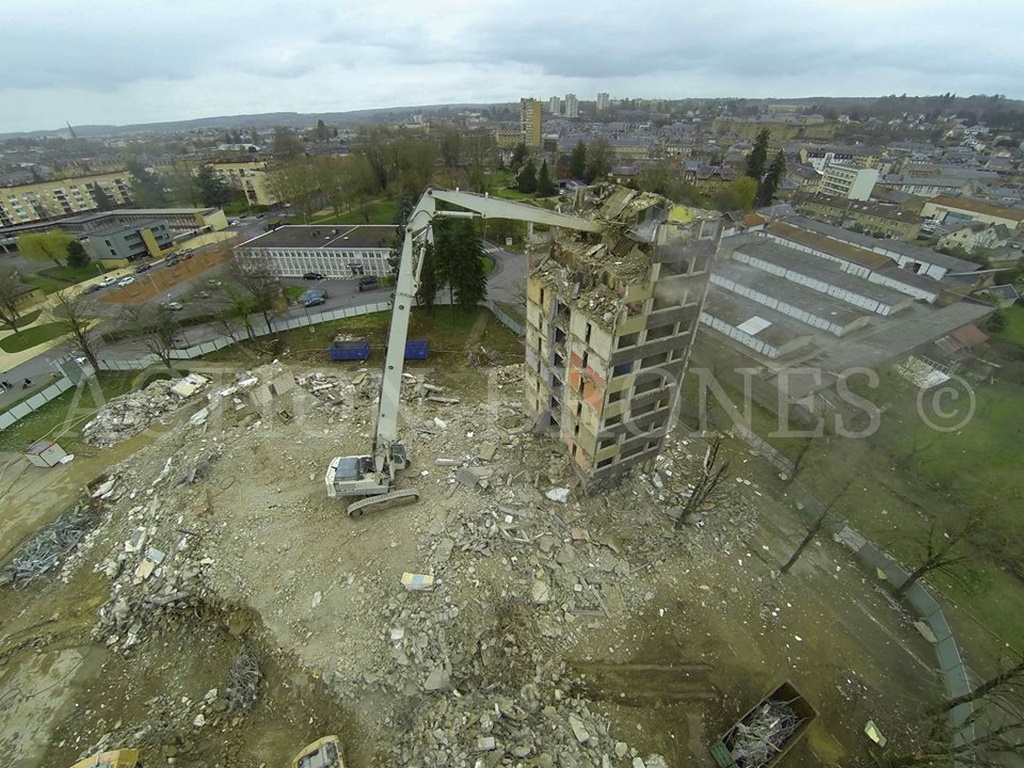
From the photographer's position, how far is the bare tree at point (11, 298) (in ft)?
135

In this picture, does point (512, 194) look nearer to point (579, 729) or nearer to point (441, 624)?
point (441, 624)

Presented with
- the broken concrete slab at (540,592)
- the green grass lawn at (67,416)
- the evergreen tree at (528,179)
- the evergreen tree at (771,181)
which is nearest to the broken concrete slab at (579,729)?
the broken concrete slab at (540,592)

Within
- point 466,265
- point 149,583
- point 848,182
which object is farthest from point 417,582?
point 848,182

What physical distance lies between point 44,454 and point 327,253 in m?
32.4

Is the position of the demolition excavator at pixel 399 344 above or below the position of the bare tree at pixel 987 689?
above

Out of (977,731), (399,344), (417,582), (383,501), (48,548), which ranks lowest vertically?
(977,731)

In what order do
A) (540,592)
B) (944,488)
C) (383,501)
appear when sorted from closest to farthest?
(540,592), (383,501), (944,488)

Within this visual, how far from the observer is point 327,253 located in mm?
50969

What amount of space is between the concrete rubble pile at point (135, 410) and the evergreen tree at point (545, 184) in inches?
2704

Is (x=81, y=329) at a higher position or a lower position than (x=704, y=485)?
lower

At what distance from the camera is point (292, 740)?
1512cm

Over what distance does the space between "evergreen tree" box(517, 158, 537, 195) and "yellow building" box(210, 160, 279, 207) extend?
48761 mm

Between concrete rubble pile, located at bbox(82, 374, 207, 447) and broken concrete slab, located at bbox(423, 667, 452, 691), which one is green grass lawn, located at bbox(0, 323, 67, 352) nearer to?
concrete rubble pile, located at bbox(82, 374, 207, 447)

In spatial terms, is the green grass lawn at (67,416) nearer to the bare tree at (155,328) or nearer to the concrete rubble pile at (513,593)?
the bare tree at (155,328)
